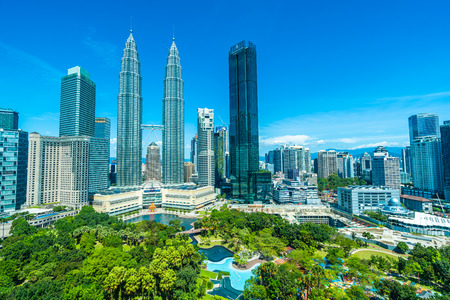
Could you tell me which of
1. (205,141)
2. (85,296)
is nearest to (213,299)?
(85,296)

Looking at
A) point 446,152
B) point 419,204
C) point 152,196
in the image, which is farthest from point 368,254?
point 446,152

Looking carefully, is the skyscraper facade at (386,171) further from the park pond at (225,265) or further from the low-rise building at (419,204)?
the park pond at (225,265)

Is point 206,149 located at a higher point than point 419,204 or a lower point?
higher

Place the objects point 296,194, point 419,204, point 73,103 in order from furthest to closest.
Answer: point 296,194 → point 73,103 → point 419,204

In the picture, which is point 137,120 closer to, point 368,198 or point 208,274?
point 208,274

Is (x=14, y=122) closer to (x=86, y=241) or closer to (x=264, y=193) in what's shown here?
(x=86, y=241)

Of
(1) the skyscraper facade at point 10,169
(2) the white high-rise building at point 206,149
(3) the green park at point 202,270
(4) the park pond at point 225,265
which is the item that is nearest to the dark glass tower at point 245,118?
(2) the white high-rise building at point 206,149

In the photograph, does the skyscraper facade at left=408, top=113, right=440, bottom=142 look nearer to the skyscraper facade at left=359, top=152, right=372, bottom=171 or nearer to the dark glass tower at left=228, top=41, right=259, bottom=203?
the skyscraper facade at left=359, top=152, right=372, bottom=171
